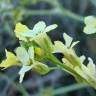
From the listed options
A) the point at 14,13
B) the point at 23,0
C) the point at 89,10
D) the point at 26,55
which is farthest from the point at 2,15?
the point at 26,55

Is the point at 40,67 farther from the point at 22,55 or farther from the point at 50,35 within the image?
the point at 50,35

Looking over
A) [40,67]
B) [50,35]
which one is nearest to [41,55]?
[40,67]

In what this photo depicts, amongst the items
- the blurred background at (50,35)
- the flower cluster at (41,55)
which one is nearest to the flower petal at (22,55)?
the flower cluster at (41,55)

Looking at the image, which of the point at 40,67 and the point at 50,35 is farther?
the point at 50,35

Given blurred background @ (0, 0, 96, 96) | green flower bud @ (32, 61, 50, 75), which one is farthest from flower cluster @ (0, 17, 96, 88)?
blurred background @ (0, 0, 96, 96)

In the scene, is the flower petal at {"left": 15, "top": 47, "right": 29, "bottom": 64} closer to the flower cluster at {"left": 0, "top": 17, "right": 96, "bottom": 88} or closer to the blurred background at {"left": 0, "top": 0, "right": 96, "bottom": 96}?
the flower cluster at {"left": 0, "top": 17, "right": 96, "bottom": 88}

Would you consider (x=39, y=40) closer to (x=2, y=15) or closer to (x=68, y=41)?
(x=68, y=41)

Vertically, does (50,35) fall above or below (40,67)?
below
